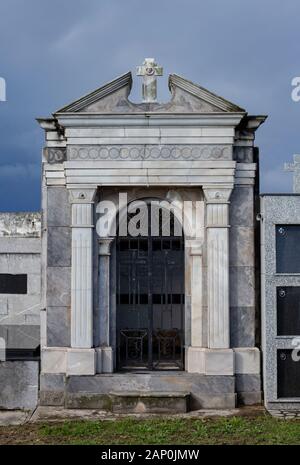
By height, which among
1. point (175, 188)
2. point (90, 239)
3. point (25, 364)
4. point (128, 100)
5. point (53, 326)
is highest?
point (128, 100)

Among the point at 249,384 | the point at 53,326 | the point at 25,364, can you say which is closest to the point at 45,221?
the point at 53,326

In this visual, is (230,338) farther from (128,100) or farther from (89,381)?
(128,100)

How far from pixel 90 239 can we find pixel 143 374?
227cm

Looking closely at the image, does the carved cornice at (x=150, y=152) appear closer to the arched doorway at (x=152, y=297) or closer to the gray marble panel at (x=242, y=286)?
the arched doorway at (x=152, y=297)

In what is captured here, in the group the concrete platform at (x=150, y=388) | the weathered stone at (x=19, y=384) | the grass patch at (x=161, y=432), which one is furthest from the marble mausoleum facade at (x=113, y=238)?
the grass patch at (x=161, y=432)

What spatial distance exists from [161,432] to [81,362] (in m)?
1.97

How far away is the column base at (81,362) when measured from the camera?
915 cm

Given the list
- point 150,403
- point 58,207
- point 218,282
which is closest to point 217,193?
point 218,282

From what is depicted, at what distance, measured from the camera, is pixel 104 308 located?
9.52 metres

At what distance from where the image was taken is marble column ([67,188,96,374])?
916 centimetres

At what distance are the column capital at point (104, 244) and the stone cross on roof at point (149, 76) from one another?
2.31 m

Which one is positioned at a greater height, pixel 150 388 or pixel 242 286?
pixel 242 286

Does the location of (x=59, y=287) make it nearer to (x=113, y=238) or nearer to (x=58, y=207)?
(x=113, y=238)
